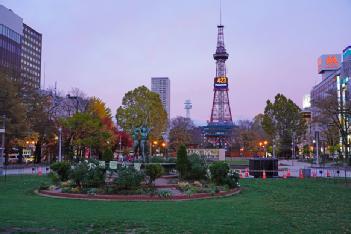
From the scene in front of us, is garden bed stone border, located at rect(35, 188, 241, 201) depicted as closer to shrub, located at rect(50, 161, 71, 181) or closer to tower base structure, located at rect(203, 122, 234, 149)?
shrub, located at rect(50, 161, 71, 181)

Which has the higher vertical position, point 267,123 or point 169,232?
point 267,123

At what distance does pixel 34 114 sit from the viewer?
185ft

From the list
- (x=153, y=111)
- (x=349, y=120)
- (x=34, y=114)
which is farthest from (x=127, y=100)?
(x=349, y=120)

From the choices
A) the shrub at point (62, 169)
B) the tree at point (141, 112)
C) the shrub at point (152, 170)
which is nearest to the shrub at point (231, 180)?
the shrub at point (152, 170)

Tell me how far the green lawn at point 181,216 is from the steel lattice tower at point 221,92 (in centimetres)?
12802

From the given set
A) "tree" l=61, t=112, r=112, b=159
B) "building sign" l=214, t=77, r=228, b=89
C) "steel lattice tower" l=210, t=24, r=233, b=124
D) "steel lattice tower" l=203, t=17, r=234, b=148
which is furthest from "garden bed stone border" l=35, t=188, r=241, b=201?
"building sign" l=214, t=77, r=228, b=89

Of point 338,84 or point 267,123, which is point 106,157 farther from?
point 338,84

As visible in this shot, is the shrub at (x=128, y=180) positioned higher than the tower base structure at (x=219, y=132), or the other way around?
the tower base structure at (x=219, y=132)

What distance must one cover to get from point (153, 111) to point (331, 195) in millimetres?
47162

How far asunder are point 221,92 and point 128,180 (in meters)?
136

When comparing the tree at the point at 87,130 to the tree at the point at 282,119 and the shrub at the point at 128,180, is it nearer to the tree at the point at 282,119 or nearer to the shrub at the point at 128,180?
the shrub at the point at 128,180

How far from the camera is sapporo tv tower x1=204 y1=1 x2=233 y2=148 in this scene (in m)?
135

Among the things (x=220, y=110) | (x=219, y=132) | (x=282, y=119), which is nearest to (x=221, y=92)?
(x=220, y=110)

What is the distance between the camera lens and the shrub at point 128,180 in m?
19.1
